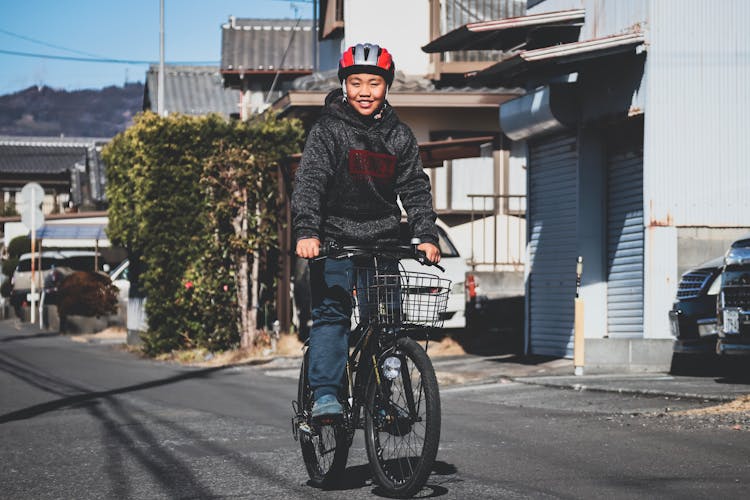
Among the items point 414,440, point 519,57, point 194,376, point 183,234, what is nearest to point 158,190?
point 183,234

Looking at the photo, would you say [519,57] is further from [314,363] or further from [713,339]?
[314,363]

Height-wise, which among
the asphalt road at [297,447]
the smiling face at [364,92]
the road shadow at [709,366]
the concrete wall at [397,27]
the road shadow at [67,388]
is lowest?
the road shadow at [67,388]

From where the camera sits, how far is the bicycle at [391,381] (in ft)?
16.6

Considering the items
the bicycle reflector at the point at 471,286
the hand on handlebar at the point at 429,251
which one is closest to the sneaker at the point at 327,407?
the hand on handlebar at the point at 429,251

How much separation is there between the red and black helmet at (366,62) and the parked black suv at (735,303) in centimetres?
575

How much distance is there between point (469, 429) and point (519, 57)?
6364mm

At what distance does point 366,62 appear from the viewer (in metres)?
5.75

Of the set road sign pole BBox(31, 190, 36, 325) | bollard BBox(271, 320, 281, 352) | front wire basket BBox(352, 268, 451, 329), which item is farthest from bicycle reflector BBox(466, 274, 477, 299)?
road sign pole BBox(31, 190, 36, 325)

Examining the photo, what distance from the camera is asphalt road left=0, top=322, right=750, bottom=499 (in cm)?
582

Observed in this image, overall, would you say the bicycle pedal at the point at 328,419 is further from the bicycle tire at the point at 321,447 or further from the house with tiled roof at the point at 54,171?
the house with tiled roof at the point at 54,171

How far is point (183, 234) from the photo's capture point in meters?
17.9

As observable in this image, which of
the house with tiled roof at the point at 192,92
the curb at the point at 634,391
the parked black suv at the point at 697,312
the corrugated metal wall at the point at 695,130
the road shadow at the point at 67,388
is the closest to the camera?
the curb at the point at 634,391

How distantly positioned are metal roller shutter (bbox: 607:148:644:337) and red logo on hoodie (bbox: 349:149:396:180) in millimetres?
8719

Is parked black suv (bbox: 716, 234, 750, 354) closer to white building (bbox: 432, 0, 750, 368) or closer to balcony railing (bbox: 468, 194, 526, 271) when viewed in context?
white building (bbox: 432, 0, 750, 368)
